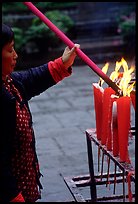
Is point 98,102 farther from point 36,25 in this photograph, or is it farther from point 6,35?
point 36,25

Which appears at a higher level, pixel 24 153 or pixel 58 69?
pixel 58 69

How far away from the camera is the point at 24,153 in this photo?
288cm

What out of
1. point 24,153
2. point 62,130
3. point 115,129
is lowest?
point 62,130

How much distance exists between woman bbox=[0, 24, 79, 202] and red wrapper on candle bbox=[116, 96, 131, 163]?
40 cm

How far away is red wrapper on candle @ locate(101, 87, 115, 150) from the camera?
299 centimetres

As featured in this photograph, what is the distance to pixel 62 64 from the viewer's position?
315 centimetres

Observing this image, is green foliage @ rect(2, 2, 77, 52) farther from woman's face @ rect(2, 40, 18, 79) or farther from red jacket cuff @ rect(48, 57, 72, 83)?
woman's face @ rect(2, 40, 18, 79)

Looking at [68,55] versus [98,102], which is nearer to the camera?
[68,55]

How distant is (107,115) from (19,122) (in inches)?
21.3

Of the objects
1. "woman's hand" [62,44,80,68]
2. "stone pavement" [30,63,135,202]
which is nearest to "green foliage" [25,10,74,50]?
"stone pavement" [30,63,135,202]

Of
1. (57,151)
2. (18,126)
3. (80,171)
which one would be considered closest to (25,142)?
(18,126)

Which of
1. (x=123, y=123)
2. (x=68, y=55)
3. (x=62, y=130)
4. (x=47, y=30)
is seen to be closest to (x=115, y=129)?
(x=123, y=123)

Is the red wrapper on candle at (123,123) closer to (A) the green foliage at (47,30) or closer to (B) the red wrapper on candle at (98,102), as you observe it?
(B) the red wrapper on candle at (98,102)

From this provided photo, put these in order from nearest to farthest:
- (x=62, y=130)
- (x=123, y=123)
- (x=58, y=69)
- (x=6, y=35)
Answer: (x=6, y=35) → (x=123, y=123) → (x=58, y=69) → (x=62, y=130)
